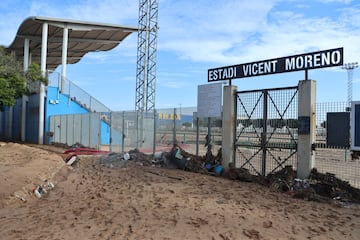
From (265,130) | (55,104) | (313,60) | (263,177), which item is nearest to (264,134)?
(265,130)

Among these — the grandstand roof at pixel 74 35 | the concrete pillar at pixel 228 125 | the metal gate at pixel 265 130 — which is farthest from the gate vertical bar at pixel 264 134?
the grandstand roof at pixel 74 35

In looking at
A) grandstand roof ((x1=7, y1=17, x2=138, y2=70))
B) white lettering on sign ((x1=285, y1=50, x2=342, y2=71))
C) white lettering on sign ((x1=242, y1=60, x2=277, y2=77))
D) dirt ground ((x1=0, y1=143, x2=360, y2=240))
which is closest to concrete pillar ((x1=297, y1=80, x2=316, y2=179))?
white lettering on sign ((x1=285, y1=50, x2=342, y2=71))

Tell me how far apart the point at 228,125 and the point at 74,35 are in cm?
2584

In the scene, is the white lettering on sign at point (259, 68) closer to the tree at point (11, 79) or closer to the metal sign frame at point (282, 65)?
the metal sign frame at point (282, 65)

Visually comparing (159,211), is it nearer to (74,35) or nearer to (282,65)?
(282,65)

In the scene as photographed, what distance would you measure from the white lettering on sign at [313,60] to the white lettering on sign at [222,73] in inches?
93.7

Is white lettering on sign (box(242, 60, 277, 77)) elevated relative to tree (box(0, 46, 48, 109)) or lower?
lower

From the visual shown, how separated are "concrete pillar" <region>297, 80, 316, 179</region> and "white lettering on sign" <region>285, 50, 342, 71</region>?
53cm

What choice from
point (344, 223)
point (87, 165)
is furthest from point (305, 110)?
point (87, 165)

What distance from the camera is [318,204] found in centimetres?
936

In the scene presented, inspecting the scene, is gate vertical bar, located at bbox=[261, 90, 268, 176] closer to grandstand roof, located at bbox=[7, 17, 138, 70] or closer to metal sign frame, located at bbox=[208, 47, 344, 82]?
metal sign frame, located at bbox=[208, 47, 344, 82]

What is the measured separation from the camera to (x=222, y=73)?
14.6 m

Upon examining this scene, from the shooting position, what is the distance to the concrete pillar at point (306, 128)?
1120 cm

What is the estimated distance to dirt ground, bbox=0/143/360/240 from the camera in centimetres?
684
